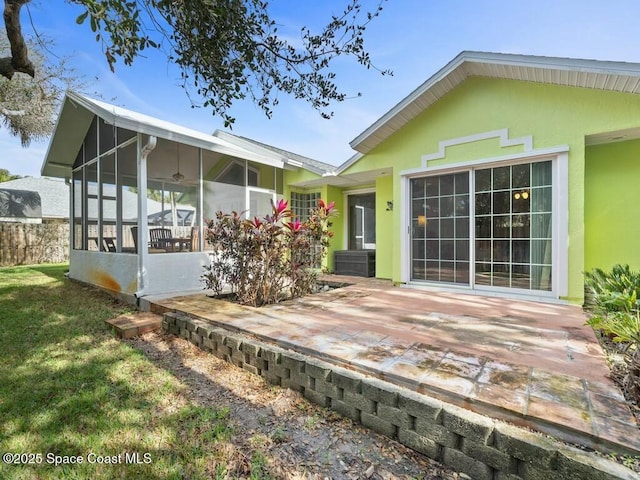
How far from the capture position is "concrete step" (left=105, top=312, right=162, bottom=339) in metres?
4.18

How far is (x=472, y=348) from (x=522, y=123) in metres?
4.33

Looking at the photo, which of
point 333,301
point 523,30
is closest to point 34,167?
point 333,301

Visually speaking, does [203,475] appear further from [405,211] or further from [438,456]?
[405,211]

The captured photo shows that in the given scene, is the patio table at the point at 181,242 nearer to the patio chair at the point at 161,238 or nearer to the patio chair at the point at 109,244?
the patio chair at the point at 161,238

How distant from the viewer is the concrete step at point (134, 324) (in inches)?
165

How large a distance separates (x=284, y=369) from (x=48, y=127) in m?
16.4

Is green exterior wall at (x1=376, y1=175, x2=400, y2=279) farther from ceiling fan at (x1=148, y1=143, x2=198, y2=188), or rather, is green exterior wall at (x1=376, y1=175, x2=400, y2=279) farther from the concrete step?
the concrete step

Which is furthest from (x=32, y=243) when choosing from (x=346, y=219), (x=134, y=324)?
(x=346, y=219)

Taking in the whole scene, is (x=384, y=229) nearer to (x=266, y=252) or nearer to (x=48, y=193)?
(x=266, y=252)

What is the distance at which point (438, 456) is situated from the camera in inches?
77.4

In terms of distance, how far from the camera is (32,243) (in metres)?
13.1

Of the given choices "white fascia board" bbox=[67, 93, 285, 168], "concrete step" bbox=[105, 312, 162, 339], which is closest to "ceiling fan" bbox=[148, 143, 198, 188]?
"white fascia board" bbox=[67, 93, 285, 168]

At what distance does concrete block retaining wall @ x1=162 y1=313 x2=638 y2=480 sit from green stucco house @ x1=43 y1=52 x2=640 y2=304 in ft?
13.7

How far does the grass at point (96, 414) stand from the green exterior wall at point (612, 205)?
20.9 ft
